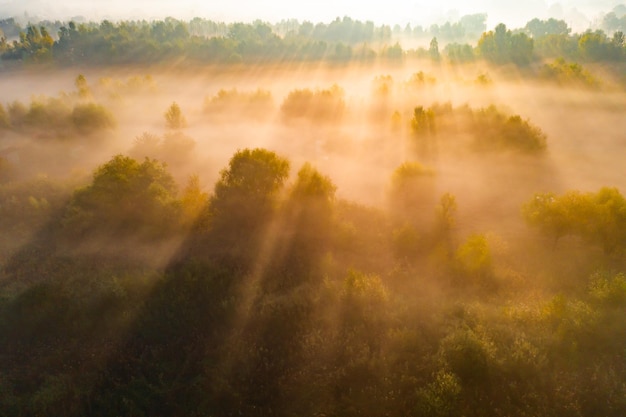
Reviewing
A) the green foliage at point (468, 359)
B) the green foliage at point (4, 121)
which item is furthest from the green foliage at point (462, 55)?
the green foliage at point (4, 121)

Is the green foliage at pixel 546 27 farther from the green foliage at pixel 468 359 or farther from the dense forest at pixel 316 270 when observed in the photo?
the green foliage at pixel 468 359

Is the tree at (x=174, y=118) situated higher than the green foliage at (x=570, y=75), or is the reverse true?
the green foliage at (x=570, y=75)

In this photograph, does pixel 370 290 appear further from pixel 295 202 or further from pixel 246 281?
pixel 295 202

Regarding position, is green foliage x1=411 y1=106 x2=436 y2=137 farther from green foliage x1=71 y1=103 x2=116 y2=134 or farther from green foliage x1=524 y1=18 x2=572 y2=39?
green foliage x1=524 y1=18 x2=572 y2=39

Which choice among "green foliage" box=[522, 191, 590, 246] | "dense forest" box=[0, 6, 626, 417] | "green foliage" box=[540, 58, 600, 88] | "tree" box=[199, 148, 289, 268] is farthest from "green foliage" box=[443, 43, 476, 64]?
"tree" box=[199, 148, 289, 268]

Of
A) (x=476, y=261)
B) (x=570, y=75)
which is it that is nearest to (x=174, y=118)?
(x=476, y=261)

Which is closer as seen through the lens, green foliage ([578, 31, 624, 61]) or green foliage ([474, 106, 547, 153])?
green foliage ([474, 106, 547, 153])

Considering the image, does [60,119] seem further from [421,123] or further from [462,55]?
[462,55]

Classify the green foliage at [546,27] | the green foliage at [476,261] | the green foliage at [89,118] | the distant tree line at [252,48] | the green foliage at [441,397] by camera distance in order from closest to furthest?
the green foliage at [441,397], the green foliage at [476,261], the green foliage at [89,118], the distant tree line at [252,48], the green foliage at [546,27]

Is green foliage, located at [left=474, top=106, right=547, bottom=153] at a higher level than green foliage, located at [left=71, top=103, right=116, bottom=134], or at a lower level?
higher

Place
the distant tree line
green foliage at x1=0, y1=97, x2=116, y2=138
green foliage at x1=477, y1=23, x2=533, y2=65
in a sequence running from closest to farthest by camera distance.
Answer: green foliage at x1=0, y1=97, x2=116, y2=138 < green foliage at x1=477, y1=23, x2=533, y2=65 < the distant tree line
